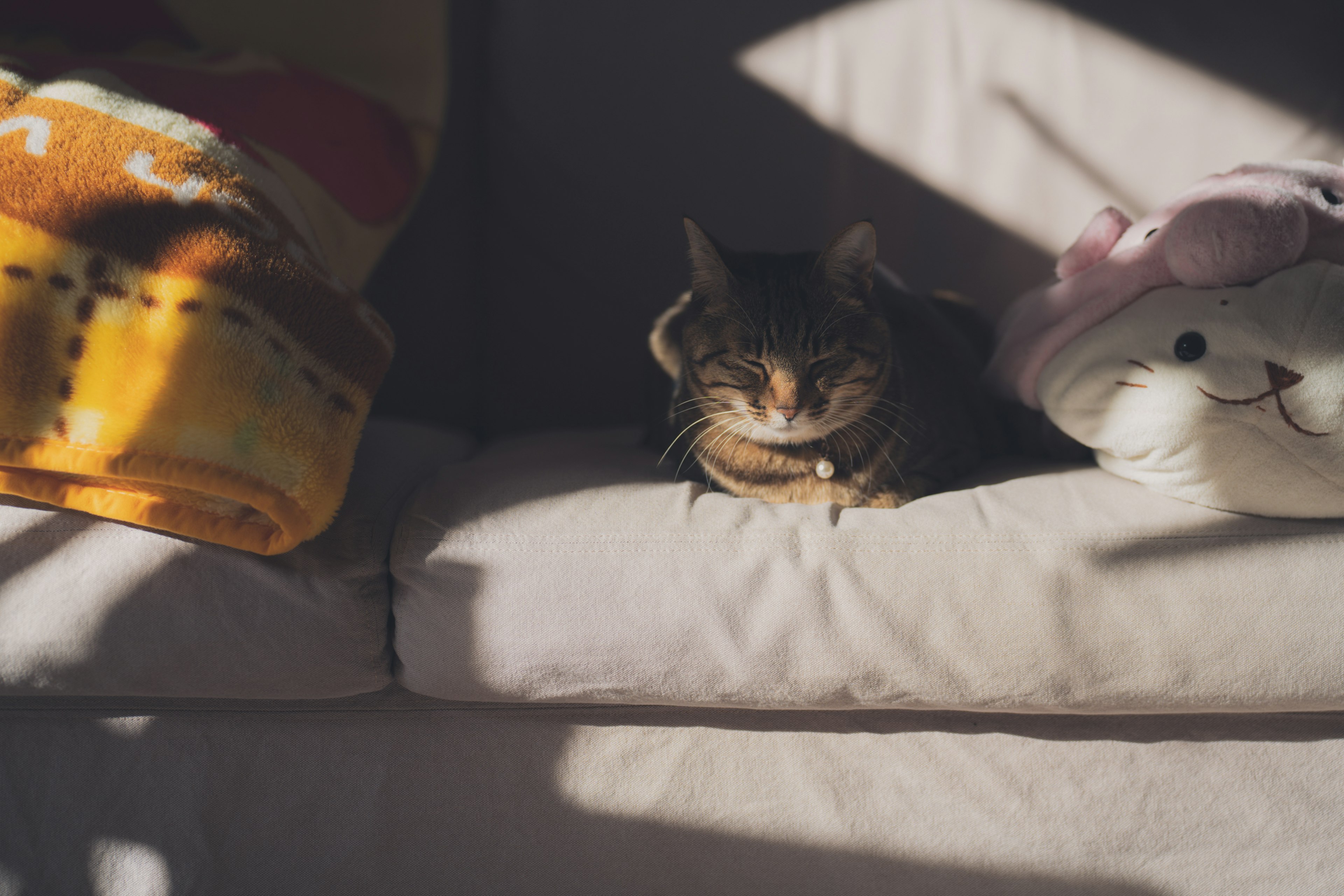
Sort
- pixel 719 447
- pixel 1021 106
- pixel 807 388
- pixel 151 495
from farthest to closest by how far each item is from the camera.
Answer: pixel 1021 106, pixel 719 447, pixel 807 388, pixel 151 495

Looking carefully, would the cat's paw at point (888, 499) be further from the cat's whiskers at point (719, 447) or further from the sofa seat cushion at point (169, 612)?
the sofa seat cushion at point (169, 612)

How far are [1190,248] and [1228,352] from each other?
→ 0.14 metres

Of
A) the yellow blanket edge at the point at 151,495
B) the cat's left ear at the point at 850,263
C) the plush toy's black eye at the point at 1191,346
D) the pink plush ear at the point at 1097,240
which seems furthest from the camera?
the pink plush ear at the point at 1097,240

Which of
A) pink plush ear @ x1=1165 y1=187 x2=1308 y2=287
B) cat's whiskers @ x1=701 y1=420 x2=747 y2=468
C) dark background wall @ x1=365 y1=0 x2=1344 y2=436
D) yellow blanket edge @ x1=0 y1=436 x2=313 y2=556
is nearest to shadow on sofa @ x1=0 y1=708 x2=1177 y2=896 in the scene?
yellow blanket edge @ x1=0 y1=436 x2=313 y2=556

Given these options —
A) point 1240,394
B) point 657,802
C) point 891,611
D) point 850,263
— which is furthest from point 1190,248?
point 657,802

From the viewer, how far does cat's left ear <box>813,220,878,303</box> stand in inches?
38.6

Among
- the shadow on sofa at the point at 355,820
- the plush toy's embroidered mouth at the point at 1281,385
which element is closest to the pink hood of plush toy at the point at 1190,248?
the plush toy's embroidered mouth at the point at 1281,385

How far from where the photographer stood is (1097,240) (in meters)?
1.10

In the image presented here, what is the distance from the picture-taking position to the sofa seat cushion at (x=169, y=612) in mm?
830

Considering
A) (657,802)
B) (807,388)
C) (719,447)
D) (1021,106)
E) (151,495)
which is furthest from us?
(1021,106)

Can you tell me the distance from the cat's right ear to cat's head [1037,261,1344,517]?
519mm

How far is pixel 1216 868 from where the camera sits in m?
0.88

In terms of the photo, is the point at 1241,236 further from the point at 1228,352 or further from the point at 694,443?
the point at 694,443

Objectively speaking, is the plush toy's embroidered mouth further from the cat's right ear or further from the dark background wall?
the dark background wall
